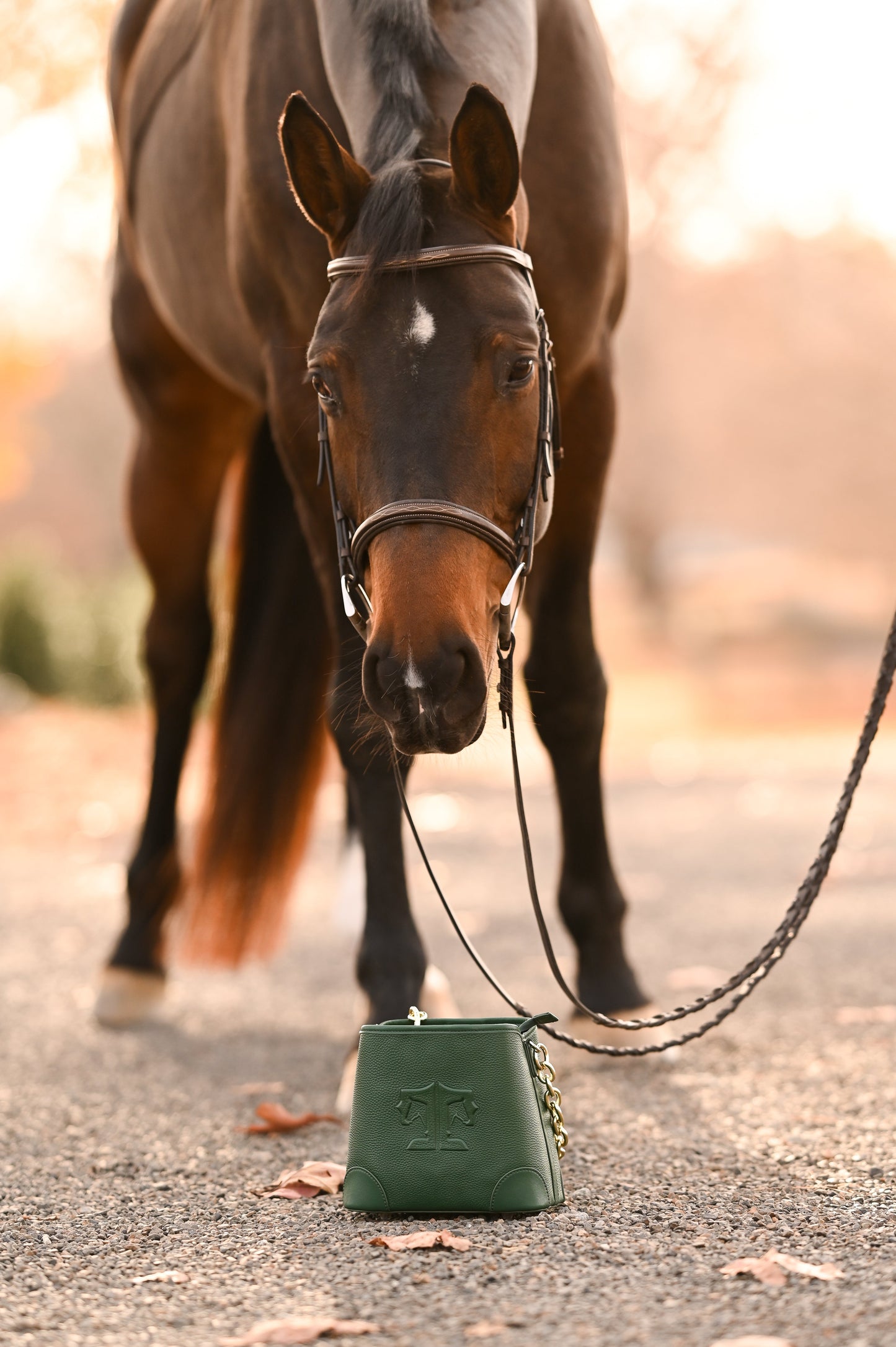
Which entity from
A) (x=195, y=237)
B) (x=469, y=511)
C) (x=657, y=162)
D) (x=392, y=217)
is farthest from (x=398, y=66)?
(x=657, y=162)

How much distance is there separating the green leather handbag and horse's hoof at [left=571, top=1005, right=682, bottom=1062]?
1.13 metres

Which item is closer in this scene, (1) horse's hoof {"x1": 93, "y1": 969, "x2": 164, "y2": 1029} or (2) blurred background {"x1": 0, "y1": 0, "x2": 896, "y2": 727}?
(1) horse's hoof {"x1": 93, "y1": 969, "x2": 164, "y2": 1029}

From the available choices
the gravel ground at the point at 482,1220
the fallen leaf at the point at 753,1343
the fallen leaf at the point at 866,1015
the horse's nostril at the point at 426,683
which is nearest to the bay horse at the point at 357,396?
the horse's nostril at the point at 426,683

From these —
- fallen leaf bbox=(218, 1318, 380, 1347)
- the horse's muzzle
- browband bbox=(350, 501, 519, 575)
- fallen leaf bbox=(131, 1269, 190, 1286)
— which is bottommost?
fallen leaf bbox=(131, 1269, 190, 1286)

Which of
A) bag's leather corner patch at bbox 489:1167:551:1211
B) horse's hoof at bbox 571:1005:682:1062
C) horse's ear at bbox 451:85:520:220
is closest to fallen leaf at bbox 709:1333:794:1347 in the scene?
bag's leather corner patch at bbox 489:1167:551:1211

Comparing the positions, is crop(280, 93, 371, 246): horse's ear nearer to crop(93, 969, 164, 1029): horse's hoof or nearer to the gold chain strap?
the gold chain strap

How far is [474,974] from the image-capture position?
4883 mm

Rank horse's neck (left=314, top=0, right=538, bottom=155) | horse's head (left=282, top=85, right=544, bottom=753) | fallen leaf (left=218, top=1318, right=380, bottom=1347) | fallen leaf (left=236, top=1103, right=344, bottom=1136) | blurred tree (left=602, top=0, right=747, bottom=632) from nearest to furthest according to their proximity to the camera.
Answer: fallen leaf (left=218, top=1318, right=380, bottom=1347) → horse's head (left=282, top=85, right=544, bottom=753) → horse's neck (left=314, top=0, right=538, bottom=155) → fallen leaf (left=236, top=1103, right=344, bottom=1136) → blurred tree (left=602, top=0, right=747, bottom=632)

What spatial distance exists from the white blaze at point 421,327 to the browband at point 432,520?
29 centimetres

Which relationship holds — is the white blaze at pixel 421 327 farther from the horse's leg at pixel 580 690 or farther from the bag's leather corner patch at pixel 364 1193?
the bag's leather corner patch at pixel 364 1193

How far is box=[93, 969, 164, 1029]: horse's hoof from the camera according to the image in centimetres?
436

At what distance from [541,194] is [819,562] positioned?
89.0ft

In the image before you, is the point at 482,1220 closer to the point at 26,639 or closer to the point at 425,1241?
the point at 425,1241

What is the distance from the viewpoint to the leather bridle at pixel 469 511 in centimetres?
237
